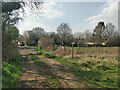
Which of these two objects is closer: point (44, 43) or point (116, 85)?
point (116, 85)

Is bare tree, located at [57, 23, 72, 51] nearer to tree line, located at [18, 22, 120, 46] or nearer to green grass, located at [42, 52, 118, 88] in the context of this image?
tree line, located at [18, 22, 120, 46]

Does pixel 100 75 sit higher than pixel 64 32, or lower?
lower

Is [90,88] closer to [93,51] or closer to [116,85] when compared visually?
[116,85]

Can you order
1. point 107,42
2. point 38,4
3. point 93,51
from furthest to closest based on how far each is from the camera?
1. point 107,42
2. point 93,51
3. point 38,4

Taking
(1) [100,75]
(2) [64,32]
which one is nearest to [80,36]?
(2) [64,32]

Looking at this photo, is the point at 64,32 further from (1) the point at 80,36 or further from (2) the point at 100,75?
(2) the point at 100,75

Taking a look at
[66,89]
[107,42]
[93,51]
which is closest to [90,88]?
[66,89]

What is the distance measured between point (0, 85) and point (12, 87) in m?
0.53

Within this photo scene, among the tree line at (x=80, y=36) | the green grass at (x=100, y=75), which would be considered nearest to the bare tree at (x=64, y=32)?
the tree line at (x=80, y=36)

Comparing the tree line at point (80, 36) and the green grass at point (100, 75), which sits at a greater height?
the tree line at point (80, 36)

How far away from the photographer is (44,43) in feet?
63.3

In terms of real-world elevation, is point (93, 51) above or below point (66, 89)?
above

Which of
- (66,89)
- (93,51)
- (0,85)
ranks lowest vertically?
(66,89)

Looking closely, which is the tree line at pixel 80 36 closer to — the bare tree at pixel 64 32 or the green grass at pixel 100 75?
the bare tree at pixel 64 32
